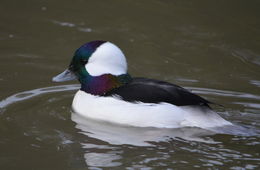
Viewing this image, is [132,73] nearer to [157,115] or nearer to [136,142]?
[157,115]

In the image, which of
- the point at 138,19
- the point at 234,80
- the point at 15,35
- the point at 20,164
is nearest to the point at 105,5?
the point at 138,19

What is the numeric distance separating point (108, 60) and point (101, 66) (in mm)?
144

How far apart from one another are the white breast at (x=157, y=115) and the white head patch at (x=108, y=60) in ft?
1.59

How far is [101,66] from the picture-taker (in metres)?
8.41

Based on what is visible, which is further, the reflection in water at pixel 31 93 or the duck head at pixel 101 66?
the reflection in water at pixel 31 93

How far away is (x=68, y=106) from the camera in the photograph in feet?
28.6

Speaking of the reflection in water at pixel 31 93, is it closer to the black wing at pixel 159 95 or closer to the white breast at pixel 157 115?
the white breast at pixel 157 115

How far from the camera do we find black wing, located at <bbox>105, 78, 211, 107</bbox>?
309 inches

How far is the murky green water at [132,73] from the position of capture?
23.0 feet

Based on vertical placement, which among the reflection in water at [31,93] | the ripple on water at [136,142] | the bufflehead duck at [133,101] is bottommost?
the ripple on water at [136,142]

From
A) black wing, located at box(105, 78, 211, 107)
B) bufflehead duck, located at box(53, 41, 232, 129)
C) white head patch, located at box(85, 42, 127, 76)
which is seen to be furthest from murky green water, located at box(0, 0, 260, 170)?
white head patch, located at box(85, 42, 127, 76)

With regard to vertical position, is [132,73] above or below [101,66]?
below

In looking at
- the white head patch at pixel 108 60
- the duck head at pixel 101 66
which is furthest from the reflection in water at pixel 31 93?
the white head patch at pixel 108 60

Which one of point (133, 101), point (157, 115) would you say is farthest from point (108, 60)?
point (157, 115)
